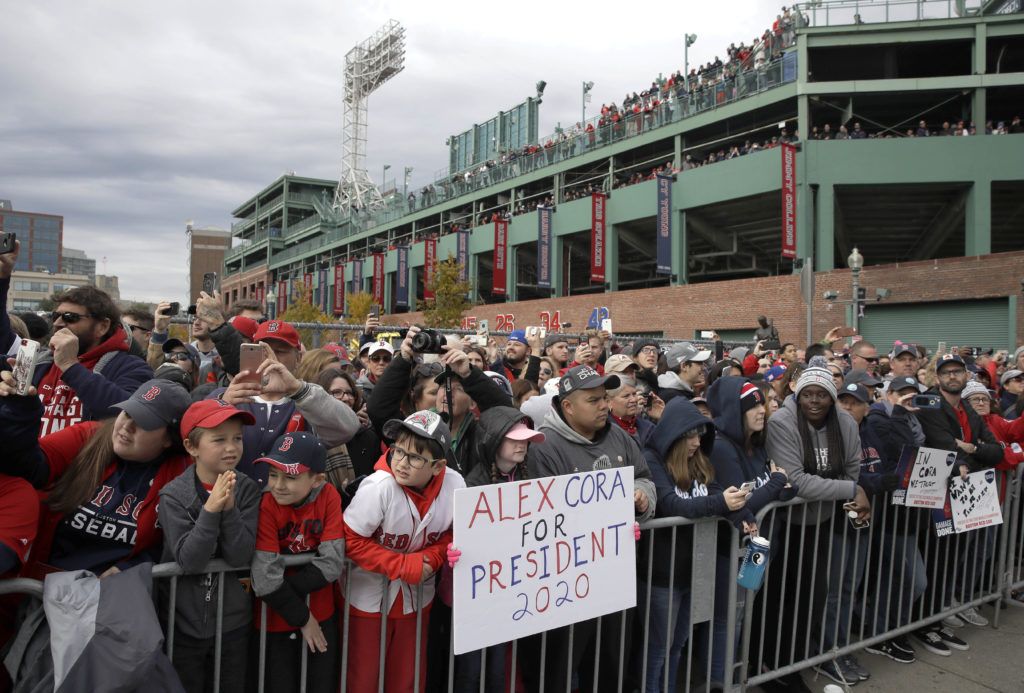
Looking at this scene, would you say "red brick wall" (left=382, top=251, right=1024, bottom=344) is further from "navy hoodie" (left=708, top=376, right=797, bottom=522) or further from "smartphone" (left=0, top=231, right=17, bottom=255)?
"smartphone" (left=0, top=231, right=17, bottom=255)

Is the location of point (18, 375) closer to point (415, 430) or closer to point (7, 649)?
point (7, 649)

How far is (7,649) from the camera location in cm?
266

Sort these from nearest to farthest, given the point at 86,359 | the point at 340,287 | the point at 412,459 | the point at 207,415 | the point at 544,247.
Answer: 1. the point at 207,415
2. the point at 412,459
3. the point at 86,359
4. the point at 544,247
5. the point at 340,287

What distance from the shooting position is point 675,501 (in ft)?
12.6

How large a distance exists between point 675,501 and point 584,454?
2.01 ft

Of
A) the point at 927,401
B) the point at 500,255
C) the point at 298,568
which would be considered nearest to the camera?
the point at 298,568

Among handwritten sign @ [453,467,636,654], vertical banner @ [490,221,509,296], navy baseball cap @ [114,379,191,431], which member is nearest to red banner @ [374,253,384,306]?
vertical banner @ [490,221,509,296]

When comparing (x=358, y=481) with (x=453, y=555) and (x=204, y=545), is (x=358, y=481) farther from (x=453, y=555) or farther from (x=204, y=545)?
(x=204, y=545)

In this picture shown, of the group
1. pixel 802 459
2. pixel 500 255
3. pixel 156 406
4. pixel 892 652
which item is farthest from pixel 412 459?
pixel 500 255

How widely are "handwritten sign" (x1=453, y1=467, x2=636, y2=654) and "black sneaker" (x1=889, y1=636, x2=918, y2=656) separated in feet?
8.79

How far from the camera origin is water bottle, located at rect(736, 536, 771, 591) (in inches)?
148

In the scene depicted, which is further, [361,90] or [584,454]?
[361,90]

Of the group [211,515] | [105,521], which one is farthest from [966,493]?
[105,521]

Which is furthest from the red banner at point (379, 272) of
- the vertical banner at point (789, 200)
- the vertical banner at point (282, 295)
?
the vertical banner at point (789, 200)
